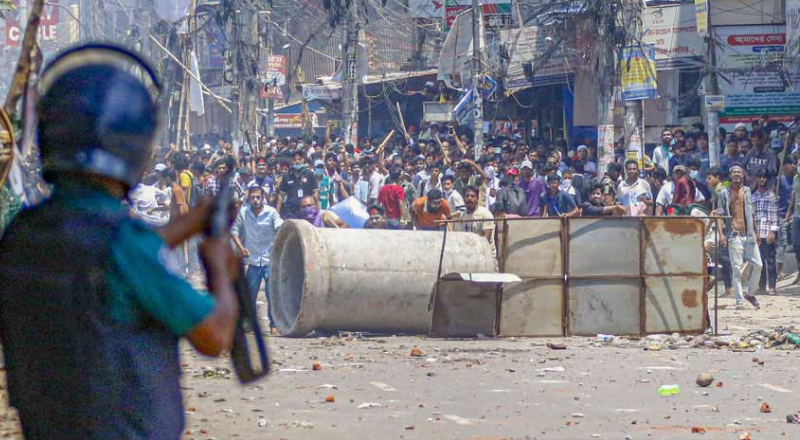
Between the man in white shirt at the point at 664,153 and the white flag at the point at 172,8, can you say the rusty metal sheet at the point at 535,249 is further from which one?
the white flag at the point at 172,8

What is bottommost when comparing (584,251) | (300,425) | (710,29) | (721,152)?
(300,425)

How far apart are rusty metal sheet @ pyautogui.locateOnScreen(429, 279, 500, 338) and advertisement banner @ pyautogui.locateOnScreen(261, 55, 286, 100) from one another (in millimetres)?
23281

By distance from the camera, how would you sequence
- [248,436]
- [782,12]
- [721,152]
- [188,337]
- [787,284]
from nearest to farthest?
1. [188,337]
2. [248,436]
3. [787,284]
4. [721,152]
5. [782,12]

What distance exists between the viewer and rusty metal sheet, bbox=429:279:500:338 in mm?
11766

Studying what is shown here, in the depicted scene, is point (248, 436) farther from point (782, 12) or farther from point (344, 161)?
point (782, 12)

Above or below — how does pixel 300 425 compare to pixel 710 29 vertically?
below

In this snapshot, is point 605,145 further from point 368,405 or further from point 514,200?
point 368,405

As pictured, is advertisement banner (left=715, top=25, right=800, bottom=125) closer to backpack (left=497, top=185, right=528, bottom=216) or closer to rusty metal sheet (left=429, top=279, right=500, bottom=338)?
backpack (left=497, top=185, right=528, bottom=216)

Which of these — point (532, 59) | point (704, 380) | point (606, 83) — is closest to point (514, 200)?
point (606, 83)

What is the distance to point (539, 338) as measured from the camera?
38.8 feet

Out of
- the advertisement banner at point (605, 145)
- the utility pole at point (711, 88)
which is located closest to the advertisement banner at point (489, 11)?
the utility pole at point (711, 88)

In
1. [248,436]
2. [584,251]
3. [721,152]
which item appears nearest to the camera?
[248,436]

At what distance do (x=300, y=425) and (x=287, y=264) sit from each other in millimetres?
6185

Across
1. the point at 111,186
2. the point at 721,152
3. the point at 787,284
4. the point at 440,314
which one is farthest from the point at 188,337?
the point at 721,152
